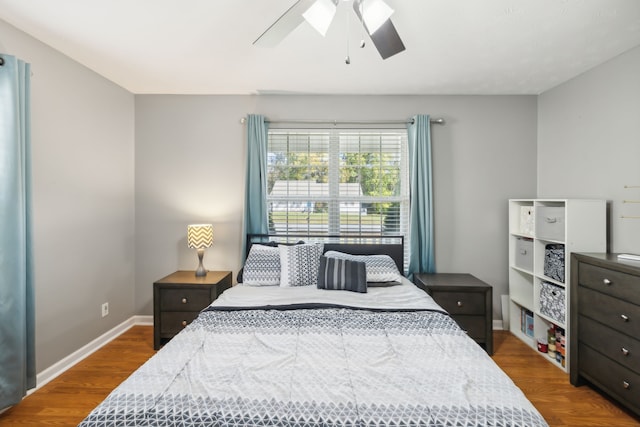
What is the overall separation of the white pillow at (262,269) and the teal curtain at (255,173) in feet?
1.44

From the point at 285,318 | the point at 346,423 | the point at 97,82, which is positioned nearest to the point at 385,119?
the point at 285,318

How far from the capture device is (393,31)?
179 centimetres

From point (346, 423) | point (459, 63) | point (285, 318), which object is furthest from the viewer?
point (459, 63)

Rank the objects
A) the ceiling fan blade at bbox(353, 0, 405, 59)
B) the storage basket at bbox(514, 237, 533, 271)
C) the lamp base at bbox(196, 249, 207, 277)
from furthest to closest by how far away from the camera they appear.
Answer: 1. the lamp base at bbox(196, 249, 207, 277)
2. the storage basket at bbox(514, 237, 533, 271)
3. the ceiling fan blade at bbox(353, 0, 405, 59)

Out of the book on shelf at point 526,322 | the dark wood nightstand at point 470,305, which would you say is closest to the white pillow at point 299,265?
the dark wood nightstand at point 470,305

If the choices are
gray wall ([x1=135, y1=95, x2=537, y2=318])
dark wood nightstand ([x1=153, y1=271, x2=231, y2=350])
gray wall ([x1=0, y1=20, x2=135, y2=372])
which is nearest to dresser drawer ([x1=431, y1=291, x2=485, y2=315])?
gray wall ([x1=135, y1=95, x2=537, y2=318])

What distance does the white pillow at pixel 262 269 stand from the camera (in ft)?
9.59

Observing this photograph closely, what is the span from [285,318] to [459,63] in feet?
8.00

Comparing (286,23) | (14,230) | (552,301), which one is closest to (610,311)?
(552,301)

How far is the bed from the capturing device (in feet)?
3.77

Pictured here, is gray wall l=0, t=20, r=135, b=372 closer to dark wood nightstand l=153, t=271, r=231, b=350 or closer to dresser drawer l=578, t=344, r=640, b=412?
dark wood nightstand l=153, t=271, r=231, b=350

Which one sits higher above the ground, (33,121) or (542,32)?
(542,32)

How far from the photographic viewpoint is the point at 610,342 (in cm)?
218

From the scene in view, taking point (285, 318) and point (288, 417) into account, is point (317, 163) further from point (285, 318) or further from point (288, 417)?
point (288, 417)
